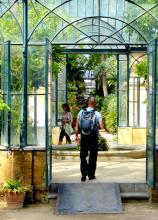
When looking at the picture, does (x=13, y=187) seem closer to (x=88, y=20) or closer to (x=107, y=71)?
(x=88, y=20)

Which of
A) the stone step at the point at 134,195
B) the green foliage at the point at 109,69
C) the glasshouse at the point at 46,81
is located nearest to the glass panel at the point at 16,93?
the glasshouse at the point at 46,81

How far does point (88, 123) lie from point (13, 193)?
1881mm

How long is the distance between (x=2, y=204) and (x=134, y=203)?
228cm

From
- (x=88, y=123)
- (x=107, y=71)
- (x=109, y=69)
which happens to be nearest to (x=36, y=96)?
(x=88, y=123)

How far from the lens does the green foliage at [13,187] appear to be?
880 cm

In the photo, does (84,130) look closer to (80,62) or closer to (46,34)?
(46,34)

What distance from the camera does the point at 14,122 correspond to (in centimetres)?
941

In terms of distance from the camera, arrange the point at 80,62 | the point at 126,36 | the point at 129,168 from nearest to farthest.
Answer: the point at 129,168
the point at 126,36
the point at 80,62

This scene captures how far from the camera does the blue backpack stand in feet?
31.4

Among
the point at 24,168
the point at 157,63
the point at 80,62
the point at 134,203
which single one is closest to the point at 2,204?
the point at 24,168

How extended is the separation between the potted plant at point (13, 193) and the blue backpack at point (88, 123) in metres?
1.56

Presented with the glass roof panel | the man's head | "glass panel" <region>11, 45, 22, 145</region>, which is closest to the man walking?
the man's head

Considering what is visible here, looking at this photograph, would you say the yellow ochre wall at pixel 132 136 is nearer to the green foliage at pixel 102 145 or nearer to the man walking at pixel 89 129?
the green foliage at pixel 102 145

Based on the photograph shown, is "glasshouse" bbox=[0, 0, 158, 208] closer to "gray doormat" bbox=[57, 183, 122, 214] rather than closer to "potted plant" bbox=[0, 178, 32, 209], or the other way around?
"potted plant" bbox=[0, 178, 32, 209]
